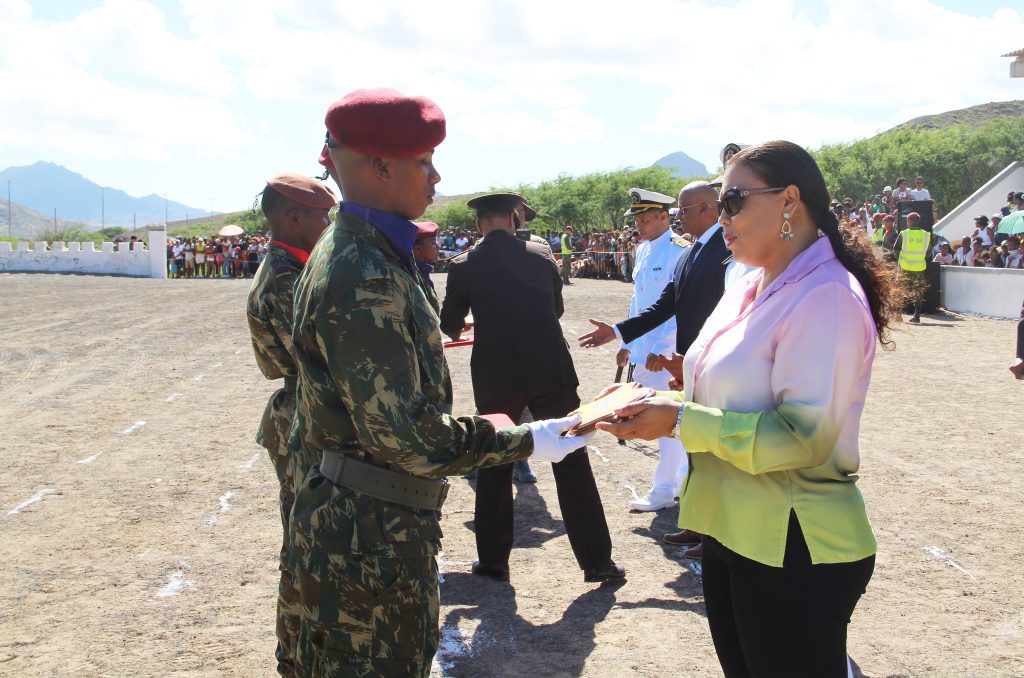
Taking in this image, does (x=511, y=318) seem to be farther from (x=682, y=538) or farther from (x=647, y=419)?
(x=647, y=419)

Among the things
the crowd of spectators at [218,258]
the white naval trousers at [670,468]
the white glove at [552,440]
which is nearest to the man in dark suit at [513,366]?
the white naval trousers at [670,468]

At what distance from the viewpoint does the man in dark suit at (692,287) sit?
523 centimetres

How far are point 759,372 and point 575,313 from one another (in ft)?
56.3

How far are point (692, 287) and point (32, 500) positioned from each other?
16.0ft

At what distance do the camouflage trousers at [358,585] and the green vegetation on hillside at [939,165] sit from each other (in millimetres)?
46042

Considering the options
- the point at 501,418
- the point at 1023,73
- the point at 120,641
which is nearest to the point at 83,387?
the point at 120,641

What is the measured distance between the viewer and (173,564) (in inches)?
209

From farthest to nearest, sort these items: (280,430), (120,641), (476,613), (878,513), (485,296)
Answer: (878,513), (485,296), (476,613), (120,641), (280,430)

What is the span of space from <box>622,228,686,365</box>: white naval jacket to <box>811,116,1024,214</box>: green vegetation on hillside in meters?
41.3

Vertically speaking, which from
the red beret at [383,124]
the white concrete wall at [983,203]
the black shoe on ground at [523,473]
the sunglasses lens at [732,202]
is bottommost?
the black shoe on ground at [523,473]

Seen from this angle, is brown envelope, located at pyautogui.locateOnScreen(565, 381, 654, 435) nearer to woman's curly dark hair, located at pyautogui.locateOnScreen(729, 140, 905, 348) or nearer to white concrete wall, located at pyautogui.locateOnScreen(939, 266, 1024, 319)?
woman's curly dark hair, located at pyautogui.locateOnScreen(729, 140, 905, 348)

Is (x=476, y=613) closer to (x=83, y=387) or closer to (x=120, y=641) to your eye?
(x=120, y=641)

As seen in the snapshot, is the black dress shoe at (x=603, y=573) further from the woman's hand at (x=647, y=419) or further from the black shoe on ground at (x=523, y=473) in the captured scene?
the woman's hand at (x=647, y=419)

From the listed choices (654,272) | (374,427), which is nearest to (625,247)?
(654,272)
